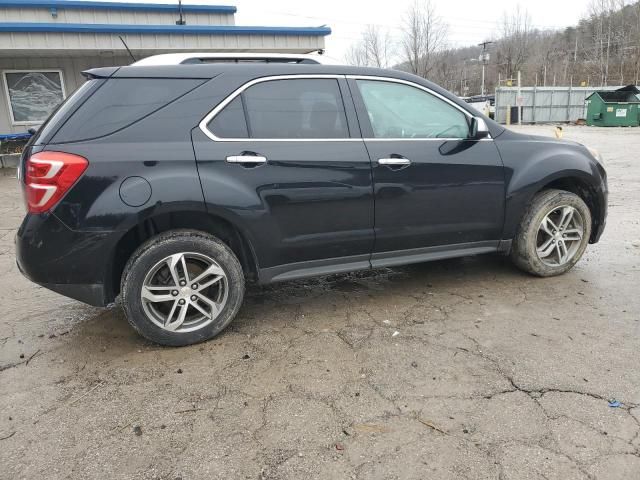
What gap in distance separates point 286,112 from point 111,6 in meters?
13.9

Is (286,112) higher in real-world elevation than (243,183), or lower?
higher

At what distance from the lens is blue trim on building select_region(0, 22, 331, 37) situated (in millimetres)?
11438

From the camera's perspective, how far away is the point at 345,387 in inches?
110

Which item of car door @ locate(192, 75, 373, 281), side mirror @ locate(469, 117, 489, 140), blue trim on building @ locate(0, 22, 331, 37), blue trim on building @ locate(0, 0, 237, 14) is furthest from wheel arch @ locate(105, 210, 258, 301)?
blue trim on building @ locate(0, 0, 237, 14)

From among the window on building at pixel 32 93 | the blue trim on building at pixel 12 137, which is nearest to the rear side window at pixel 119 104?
the blue trim on building at pixel 12 137

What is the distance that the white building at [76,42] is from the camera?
1182 cm

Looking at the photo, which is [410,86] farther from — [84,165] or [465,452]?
[465,452]

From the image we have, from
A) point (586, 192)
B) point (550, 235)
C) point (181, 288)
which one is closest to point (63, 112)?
point (181, 288)

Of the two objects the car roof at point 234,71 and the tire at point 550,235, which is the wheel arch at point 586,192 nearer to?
the tire at point 550,235

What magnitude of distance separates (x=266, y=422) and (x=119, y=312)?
1.94 m

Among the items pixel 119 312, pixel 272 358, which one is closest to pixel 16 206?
pixel 119 312

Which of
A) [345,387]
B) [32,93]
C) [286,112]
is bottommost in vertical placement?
[345,387]

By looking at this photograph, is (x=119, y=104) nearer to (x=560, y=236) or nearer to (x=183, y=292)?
(x=183, y=292)

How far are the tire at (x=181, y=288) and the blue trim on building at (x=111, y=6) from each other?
45.3 feet
